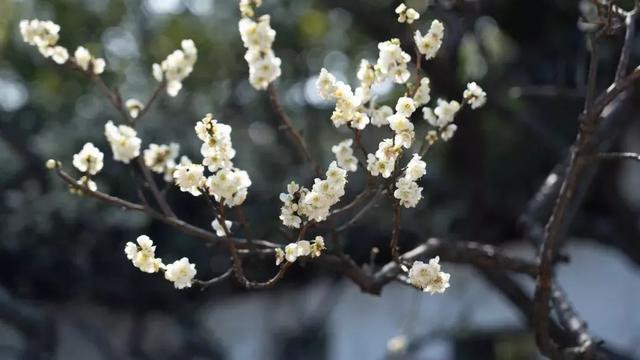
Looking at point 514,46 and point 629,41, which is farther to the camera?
point 514,46

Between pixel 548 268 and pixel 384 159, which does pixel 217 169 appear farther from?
pixel 548 268

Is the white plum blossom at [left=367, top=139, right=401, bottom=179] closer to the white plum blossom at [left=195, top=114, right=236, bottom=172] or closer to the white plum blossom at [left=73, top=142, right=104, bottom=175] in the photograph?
the white plum blossom at [left=195, top=114, right=236, bottom=172]

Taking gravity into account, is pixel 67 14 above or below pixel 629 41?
below

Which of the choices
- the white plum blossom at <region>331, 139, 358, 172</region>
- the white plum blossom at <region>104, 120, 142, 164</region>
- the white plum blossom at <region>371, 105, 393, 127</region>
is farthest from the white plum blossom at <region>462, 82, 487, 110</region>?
the white plum blossom at <region>104, 120, 142, 164</region>

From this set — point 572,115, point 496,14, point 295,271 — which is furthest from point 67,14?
point 572,115

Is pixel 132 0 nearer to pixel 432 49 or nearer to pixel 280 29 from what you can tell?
pixel 280 29
